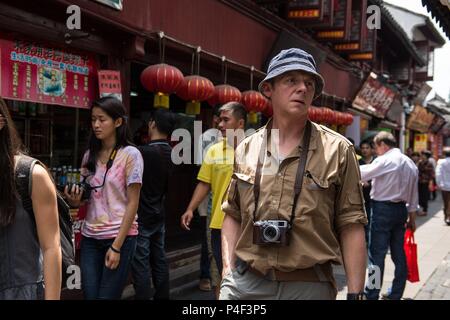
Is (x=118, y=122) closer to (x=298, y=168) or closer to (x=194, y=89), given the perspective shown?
(x=298, y=168)

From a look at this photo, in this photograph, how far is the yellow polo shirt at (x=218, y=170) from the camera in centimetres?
424

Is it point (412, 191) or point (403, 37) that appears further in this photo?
point (403, 37)

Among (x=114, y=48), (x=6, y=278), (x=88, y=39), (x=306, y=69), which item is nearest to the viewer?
(x=6, y=278)

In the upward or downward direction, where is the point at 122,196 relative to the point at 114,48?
downward

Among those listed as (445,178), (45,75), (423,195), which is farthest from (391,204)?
(423,195)

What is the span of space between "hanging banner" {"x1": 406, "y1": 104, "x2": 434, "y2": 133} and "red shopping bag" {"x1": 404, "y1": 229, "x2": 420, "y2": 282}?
54.0 ft

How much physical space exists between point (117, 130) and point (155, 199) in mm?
1153

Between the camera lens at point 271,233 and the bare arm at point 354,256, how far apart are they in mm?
345

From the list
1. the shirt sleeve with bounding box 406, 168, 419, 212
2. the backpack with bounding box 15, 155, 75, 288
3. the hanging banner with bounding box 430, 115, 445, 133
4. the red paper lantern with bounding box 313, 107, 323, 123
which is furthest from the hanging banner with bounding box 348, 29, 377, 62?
the hanging banner with bounding box 430, 115, 445, 133

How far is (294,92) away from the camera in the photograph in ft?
7.41

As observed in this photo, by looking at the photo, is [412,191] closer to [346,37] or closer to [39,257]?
[39,257]

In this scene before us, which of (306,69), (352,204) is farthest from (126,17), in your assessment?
(352,204)
